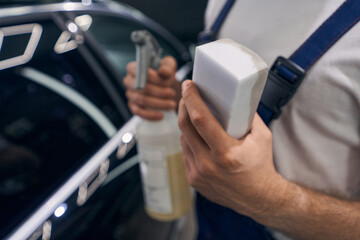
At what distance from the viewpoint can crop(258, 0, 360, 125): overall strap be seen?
53cm

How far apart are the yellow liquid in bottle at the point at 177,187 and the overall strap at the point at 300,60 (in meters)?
0.37

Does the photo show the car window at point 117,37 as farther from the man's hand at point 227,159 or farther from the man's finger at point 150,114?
the man's hand at point 227,159

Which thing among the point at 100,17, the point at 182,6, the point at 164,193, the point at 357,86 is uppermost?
the point at 357,86

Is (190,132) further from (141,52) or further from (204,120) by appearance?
(141,52)

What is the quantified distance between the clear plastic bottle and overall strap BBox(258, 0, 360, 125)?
0.33 m

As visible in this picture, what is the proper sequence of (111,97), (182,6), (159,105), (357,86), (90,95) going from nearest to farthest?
(357,86) → (159,105) → (90,95) → (111,97) → (182,6)

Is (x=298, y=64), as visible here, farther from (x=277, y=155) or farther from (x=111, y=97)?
(x=111, y=97)

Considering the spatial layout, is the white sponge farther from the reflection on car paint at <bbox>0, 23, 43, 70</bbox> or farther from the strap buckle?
the reflection on car paint at <bbox>0, 23, 43, 70</bbox>

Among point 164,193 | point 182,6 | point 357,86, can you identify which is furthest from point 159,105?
point 182,6

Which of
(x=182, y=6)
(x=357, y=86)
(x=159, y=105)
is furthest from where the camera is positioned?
(x=182, y=6)

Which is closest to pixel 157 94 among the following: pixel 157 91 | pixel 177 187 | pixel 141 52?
pixel 157 91

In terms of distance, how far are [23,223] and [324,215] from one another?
32.0 inches

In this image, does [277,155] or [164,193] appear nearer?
[277,155]

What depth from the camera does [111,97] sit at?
4.24ft
